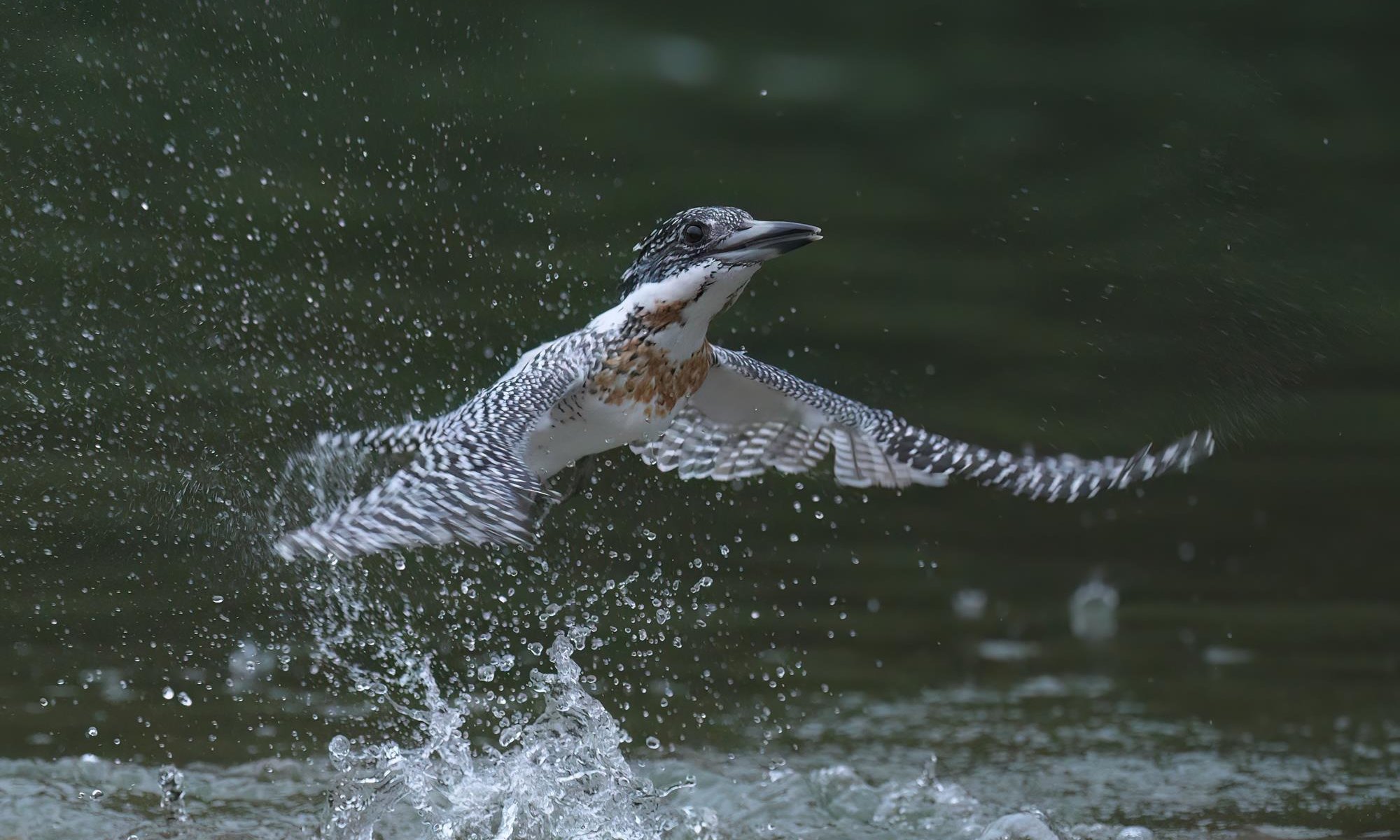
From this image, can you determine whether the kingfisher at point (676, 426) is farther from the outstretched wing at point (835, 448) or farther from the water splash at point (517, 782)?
the water splash at point (517, 782)

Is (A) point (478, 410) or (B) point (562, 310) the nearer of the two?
(A) point (478, 410)

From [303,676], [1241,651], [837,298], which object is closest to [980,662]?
[1241,651]

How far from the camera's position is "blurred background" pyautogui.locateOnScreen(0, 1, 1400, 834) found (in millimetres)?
4180

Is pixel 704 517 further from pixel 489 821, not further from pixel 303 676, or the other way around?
pixel 489 821

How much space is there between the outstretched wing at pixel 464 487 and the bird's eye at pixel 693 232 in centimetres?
37

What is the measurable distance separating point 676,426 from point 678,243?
0.70 metres

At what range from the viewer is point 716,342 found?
4.61 m

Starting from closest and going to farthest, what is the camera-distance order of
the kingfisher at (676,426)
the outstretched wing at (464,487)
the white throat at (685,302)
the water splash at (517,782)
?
the outstretched wing at (464,487)
the kingfisher at (676,426)
the water splash at (517,782)
the white throat at (685,302)

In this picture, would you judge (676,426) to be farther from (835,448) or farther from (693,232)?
(693,232)

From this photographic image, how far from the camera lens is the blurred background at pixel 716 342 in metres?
4.18

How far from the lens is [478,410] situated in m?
2.99

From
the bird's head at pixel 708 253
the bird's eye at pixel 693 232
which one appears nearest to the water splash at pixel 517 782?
the bird's head at pixel 708 253

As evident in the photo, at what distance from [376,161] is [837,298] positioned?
1658 mm

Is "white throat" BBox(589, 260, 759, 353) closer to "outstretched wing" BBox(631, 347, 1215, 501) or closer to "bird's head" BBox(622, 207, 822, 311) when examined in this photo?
"bird's head" BBox(622, 207, 822, 311)
